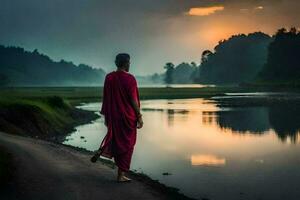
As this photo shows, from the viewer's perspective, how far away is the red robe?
12234mm

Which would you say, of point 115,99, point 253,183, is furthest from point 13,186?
point 253,183

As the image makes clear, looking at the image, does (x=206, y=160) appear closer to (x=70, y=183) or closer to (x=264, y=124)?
(x=70, y=183)

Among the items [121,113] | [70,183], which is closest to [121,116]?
[121,113]

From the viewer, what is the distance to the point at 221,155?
2489cm

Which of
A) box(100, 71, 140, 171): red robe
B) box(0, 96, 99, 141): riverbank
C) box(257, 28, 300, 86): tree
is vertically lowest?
box(0, 96, 99, 141): riverbank

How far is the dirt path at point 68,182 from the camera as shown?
10750 mm

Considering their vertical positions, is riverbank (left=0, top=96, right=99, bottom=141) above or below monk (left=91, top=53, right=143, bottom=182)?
below

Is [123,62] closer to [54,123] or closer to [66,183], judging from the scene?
[66,183]

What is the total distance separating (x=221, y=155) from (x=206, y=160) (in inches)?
78.6

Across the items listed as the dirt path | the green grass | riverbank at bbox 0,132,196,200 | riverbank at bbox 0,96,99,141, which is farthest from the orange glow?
riverbank at bbox 0,96,99,141

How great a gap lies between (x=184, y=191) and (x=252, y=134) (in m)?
21.3

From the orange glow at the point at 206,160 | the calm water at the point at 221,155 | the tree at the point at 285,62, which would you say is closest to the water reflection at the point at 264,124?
the calm water at the point at 221,155

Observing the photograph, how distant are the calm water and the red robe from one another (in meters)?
3.90

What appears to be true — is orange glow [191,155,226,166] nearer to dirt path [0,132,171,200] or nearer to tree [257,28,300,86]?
dirt path [0,132,171,200]
